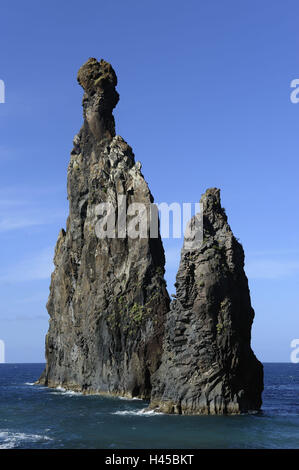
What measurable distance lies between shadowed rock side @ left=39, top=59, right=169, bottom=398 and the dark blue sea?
1169cm

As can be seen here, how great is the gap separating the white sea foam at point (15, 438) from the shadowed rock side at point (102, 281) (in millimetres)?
29150

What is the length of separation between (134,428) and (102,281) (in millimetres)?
42749

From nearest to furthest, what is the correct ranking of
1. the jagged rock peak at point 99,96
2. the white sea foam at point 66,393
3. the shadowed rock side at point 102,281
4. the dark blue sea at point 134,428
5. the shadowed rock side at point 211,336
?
the dark blue sea at point 134,428 → the shadowed rock side at point 211,336 → the shadowed rock side at point 102,281 → the white sea foam at point 66,393 → the jagged rock peak at point 99,96

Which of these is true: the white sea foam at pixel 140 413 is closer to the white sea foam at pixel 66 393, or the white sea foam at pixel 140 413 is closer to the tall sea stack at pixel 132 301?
the tall sea stack at pixel 132 301

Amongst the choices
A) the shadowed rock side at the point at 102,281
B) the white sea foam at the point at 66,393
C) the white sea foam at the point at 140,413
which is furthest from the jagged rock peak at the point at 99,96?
the white sea foam at the point at 140,413

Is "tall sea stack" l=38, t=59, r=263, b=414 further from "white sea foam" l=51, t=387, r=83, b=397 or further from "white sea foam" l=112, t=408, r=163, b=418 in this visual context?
"white sea foam" l=51, t=387, r=83, b=397

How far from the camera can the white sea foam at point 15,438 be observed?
4353cm

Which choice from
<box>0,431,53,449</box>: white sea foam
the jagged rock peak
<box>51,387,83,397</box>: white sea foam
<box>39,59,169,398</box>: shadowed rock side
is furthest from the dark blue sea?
the jagged rock peak

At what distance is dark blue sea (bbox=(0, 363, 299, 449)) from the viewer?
43.1 meters

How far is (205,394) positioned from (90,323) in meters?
37.8
